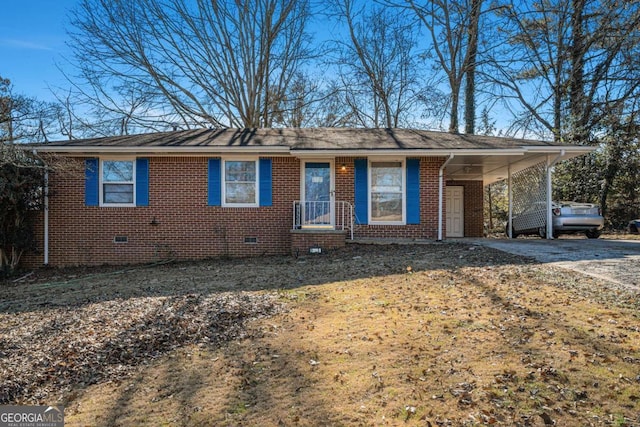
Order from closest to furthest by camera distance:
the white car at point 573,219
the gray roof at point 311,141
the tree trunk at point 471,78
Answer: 1. the gray roof at point 311,141
2. the white car at point 573,219
3. the tree trunk at point 471,78

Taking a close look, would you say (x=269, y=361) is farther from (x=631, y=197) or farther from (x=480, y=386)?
(x=631, y=197)

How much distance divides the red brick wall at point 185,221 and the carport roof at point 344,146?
0.44 meters

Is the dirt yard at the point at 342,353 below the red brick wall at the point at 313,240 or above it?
below

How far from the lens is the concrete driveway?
5602mm

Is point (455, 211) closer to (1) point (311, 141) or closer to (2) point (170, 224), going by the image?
(1) point (311, 141)

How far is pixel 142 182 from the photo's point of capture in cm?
1046

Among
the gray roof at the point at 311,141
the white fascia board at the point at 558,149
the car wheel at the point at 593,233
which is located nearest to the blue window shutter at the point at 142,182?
the gray roof at the point at 311,141

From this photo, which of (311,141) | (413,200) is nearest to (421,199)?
(413,200)

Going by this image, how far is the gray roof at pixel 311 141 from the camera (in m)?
10.2

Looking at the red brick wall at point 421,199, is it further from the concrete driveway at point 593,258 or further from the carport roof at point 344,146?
the concrete driveway at point 593,258

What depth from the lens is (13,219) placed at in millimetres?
9789

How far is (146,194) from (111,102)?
11531mm

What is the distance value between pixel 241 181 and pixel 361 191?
323 cm

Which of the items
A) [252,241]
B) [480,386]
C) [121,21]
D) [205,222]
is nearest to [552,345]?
[480,386]
